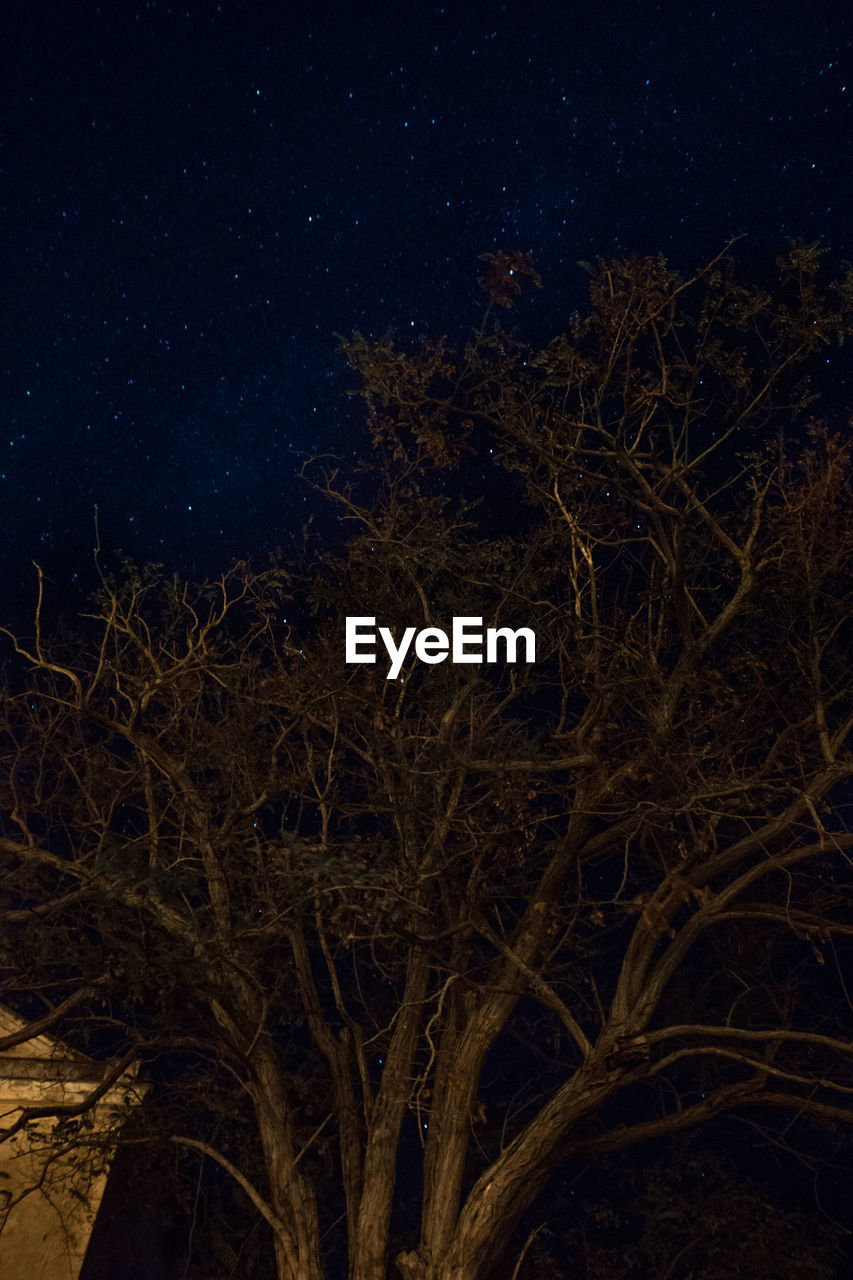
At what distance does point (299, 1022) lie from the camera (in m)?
10.6

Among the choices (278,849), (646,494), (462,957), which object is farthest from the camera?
(462,957)

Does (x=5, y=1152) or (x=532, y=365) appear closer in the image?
(x=532, y=365)

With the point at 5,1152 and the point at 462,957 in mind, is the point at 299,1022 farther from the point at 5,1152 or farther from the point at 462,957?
the point at 5,1152

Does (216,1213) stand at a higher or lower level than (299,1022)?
lower


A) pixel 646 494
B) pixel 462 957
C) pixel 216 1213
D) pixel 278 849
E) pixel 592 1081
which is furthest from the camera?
pixel 216 1213

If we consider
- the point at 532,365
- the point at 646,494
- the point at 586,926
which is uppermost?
the point at 532,365

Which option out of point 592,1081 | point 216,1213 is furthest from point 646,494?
point 216,1213

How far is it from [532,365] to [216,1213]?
1126 cm

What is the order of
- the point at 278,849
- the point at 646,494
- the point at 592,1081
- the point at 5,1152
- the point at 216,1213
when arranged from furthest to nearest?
the point at 216,1213
the point at 5,1152
the point at 646,494
the point at 592,1081
the point at 278,849

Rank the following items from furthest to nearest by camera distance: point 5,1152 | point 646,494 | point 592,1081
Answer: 1. point 5,1152
2. point 646,494
3. point 592,1081

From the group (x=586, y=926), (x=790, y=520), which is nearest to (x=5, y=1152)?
(x=586, y=926)

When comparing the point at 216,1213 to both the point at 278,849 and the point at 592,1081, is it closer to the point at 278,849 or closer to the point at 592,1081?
the point at 592,1081

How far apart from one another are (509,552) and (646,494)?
1.53 m

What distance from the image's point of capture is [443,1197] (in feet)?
26.7
